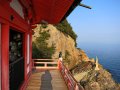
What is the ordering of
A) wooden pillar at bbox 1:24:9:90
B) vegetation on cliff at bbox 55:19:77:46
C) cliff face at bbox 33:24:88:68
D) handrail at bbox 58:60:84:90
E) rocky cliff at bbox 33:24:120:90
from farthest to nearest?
vegetation on cliff at bbox 55:19:77:46, cliff face at bbox 33:24:88:68, rocky cliff at bbox 33:24:120:90, handrail at bbox 58:60:84:90, wooden pillar at bbox 1:24:9:90

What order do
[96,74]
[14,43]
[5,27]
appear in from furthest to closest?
[96,74]
[14,43]
[5,27]

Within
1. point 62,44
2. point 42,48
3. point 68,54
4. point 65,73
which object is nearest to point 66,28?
point 62,44

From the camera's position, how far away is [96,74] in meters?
35.6

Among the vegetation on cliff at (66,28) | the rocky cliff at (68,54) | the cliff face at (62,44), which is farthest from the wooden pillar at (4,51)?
the vegetation on cliff at (66,28)

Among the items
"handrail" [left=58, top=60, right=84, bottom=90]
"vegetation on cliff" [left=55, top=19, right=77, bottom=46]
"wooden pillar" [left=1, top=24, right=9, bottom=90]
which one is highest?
"vegetation on cliff" [left=55, top=19, right=77, bottom=46]

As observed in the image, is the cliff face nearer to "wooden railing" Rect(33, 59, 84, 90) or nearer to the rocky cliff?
the rocky cliff

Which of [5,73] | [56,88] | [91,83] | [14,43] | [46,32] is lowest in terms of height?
[91,83]

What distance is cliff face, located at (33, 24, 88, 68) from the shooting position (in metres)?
35.9

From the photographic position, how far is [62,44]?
38.0 meters

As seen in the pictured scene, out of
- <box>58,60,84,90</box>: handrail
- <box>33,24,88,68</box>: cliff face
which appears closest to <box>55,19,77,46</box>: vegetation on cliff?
<box>33,24,88,68</box>: cliff face

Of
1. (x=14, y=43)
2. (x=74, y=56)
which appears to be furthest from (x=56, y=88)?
(x=74, y=56)

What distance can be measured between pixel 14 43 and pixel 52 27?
25.9 m

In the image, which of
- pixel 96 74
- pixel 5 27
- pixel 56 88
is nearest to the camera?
pixel 5 27

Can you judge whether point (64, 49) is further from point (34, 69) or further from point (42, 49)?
point (34, 69)
